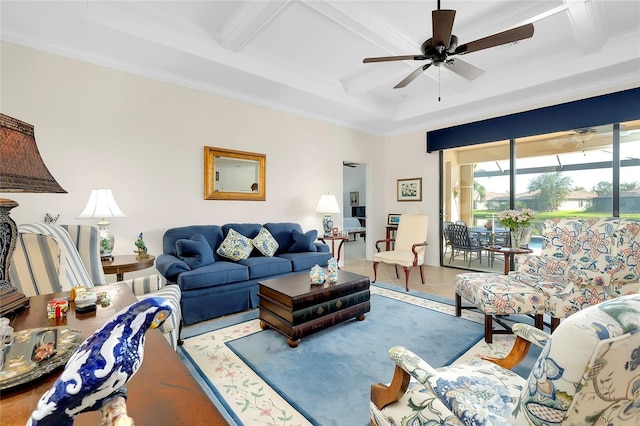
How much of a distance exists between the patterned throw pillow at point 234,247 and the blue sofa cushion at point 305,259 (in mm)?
513

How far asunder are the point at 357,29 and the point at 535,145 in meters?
3.52

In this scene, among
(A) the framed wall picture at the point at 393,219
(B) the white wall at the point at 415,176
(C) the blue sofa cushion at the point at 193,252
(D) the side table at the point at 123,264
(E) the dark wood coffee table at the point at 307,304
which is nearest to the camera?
(E) the dark wood coffee table at the point at 307,304

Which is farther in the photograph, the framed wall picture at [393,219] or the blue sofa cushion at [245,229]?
the framed wall picture at [393,219]

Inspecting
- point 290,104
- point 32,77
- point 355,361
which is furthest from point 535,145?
point 32,77

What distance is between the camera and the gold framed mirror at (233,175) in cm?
400

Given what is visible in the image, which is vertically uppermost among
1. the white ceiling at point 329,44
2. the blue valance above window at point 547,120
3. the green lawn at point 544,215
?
the white ceiling at point 329,44

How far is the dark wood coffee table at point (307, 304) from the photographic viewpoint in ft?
7.89

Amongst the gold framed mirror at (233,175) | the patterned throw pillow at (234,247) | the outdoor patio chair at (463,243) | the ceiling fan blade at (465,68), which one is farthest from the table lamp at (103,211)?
the outdoor patio chair at (463,243)

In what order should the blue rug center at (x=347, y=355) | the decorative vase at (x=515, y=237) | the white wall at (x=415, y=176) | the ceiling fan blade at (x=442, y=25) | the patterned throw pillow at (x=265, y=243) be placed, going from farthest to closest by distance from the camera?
1. the white wall at (x=415, y=176)
2. the patterned throw pillow at (x=265, y=243)
3. the decorative vase at (x=515, y=237)
4. the ceiling fan blade at (x=442, y=25)
5. the blue rug center at (x=347, y=355)

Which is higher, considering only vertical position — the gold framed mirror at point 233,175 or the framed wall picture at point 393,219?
the gold framed mirror at point 233,175

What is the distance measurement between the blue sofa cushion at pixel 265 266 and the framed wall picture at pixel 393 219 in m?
3.20

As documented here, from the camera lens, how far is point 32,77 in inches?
112

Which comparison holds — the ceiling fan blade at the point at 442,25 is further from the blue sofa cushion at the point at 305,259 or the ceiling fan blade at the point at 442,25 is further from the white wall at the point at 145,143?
the white wall at the point at 145,143

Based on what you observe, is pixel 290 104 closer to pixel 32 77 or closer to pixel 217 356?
pixel 32 77
